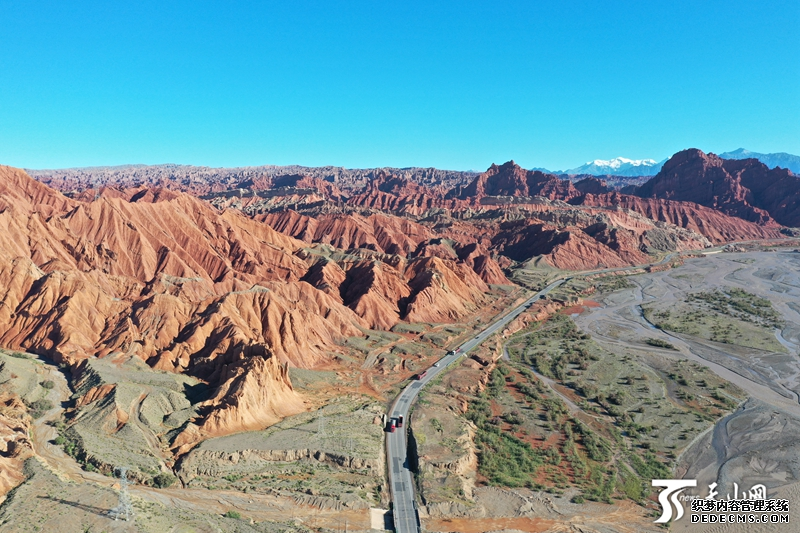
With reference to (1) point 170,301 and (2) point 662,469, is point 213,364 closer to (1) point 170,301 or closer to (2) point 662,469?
(1) point 170,301

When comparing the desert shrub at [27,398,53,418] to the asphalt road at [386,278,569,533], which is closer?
the asphalt road at [386,278,569,533]

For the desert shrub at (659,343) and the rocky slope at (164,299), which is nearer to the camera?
the rocky slope at (164,299)

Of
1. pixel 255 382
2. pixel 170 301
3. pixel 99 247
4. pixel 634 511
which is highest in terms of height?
pixel 99 247

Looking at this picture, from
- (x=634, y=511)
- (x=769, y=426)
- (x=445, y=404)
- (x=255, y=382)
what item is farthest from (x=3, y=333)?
(x=769, y=426)

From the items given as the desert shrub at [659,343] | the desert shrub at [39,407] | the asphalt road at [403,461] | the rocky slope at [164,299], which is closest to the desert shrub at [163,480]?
the rocky slope at [164,299]

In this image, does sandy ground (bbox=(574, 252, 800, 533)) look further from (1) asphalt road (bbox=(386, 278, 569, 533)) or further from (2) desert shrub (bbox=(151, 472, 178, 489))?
(2) desert shrub (bbox=(151, 472, 178, 489))

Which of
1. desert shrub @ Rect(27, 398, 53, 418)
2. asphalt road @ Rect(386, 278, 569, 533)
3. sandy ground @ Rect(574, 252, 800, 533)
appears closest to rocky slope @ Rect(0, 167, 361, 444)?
desert shrub @ Rect(27, 398, 53, 418)

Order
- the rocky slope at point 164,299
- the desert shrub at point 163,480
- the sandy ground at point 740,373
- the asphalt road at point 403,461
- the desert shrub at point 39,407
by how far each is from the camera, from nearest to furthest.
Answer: the asphalt road at point 403,461 < the desert shrub at point 163,480 < the sandy ground at point 740,373 < the desert shrub at point 39,407 < the rocky slope at point 164,299

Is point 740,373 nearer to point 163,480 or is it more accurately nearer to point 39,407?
point 163,480

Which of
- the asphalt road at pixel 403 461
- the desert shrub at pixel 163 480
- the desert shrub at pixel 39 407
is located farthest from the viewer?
the desert shrub at pixel 39 407

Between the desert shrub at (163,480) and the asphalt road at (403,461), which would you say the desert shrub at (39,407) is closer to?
the desert shrub at (163,480)

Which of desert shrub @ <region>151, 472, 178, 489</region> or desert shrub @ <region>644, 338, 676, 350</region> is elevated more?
desert shrub @ <region>644, 338, 676, 350</region>
